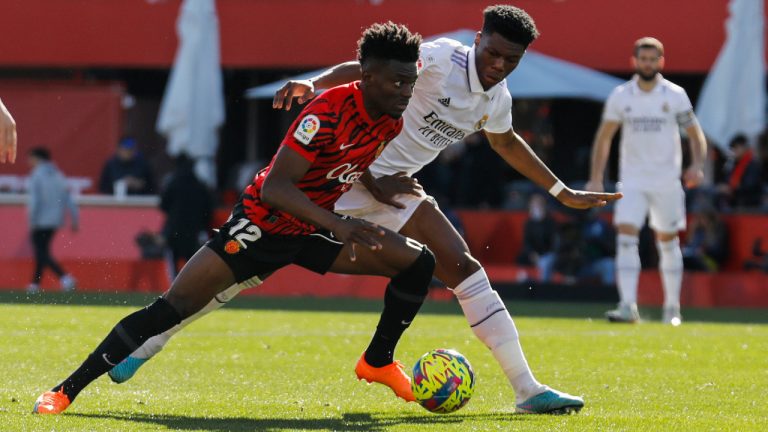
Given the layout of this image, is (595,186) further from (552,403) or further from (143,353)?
(143,353)

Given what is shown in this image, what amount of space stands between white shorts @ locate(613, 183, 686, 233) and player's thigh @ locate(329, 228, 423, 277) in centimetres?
702

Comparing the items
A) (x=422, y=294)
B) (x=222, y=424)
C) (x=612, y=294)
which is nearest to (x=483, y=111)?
(x=422, y=294)

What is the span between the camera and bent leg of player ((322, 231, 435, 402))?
716 cm

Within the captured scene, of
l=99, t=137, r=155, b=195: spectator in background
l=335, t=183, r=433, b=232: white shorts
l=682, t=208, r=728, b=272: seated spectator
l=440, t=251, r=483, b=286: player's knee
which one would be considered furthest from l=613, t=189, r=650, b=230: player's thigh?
l=99, t=137, r=155, b=195: spectator in background

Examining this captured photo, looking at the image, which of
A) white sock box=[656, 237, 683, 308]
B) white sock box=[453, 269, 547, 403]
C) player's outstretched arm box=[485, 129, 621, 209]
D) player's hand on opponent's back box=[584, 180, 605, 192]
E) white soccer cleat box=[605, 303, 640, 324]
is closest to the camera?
white sock box=[453, 269, 547, 403]

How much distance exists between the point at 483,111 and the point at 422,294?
107 cm

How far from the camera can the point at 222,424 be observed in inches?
269

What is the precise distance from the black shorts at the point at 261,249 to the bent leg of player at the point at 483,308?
708 millimetres

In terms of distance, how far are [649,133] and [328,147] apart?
7764 mm

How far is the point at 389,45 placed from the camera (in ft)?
22.3

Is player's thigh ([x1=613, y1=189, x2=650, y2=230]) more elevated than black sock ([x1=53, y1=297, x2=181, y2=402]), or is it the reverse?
black sock ([x1=53, y1=297, x2=181, y2=402])

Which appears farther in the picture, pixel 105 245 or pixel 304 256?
pixel 105 245

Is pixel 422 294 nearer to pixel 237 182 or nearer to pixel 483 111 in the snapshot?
pixel 483 111

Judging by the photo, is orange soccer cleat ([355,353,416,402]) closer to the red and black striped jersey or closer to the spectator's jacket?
the red and black striped jersey
